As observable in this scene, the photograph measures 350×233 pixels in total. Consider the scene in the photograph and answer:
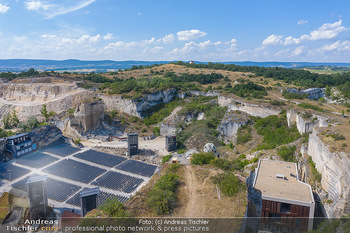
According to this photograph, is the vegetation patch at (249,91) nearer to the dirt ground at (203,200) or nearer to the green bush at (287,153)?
the green bush at (287,153)

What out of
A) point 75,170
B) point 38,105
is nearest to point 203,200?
point 75,170

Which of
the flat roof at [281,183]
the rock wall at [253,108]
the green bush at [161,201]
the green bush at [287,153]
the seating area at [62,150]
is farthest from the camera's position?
the rock wall at [253,108]

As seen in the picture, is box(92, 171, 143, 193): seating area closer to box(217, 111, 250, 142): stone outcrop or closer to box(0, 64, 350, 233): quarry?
box(0, 64, 350, 233): quarry

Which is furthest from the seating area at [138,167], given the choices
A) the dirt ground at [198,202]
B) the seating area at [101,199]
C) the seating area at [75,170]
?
the dirt ground at [198,202]

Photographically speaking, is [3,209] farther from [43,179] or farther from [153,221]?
[153,221]

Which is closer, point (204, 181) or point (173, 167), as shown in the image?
point (204, 181)

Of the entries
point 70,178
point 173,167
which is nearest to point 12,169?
point 70,178

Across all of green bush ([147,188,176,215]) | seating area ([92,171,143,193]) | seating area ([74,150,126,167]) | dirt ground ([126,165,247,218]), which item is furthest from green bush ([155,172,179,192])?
seating area ([74,150,126,167])
